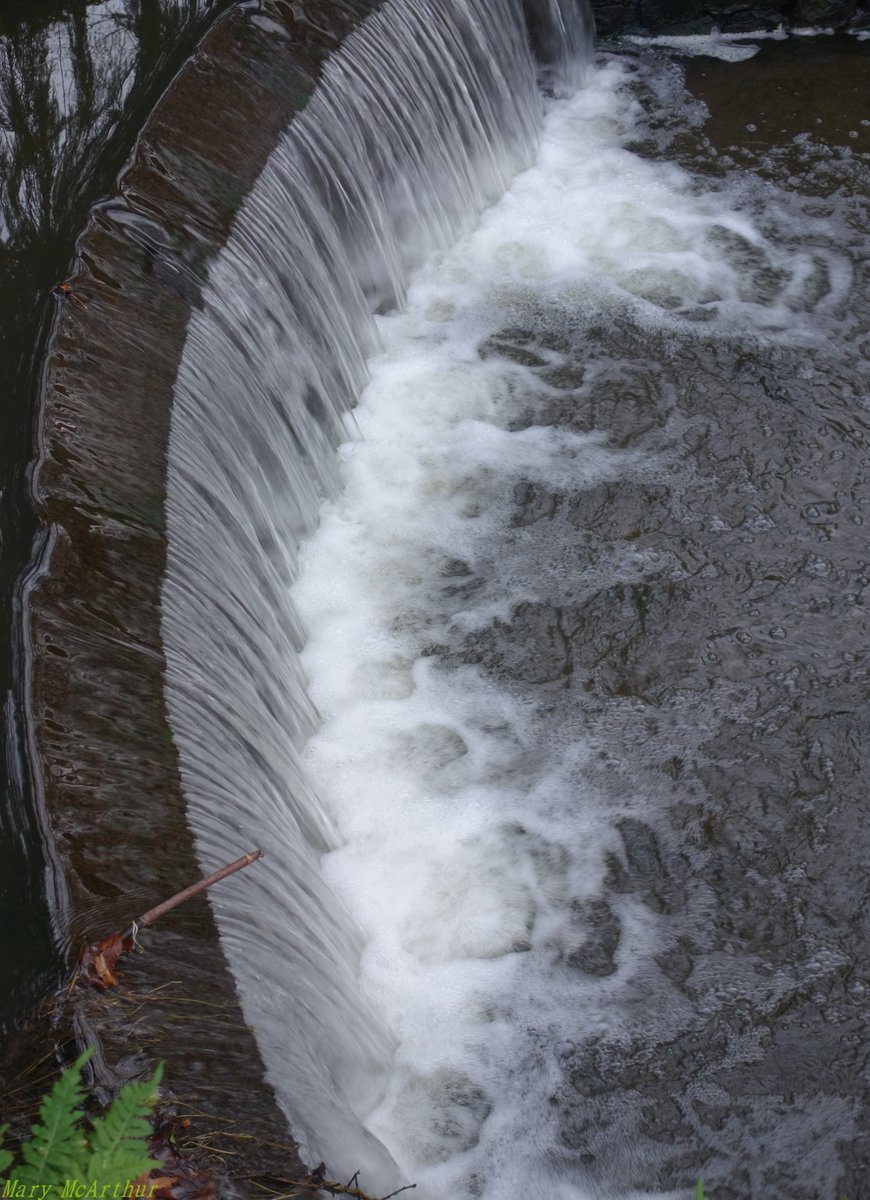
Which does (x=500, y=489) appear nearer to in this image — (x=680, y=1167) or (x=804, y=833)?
(x=804, y=833)

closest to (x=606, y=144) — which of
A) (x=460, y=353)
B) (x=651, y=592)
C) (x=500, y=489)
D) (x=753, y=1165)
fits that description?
(x=460, y=353)

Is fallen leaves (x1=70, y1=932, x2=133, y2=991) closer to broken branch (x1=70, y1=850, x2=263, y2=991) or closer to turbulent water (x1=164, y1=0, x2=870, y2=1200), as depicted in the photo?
broken branch (x1=70, y1=850, x2=263, y2=991)

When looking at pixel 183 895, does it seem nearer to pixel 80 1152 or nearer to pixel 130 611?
pixel 80 1152

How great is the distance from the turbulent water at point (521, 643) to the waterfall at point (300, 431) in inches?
0.7

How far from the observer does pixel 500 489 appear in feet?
17.2

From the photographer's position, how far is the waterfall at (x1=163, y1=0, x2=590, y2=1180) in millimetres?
3039

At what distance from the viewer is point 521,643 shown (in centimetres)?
464

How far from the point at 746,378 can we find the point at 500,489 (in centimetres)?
130

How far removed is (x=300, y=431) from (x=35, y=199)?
1.33 metres

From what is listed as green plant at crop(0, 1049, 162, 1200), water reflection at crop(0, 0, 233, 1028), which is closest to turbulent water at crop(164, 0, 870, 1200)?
water reflection at crop(0, 0, 233, 1028)

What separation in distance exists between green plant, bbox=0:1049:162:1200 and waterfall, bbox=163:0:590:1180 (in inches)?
26.0

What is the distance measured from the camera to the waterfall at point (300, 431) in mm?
3039

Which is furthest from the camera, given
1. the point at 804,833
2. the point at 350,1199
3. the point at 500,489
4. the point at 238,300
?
the point at 500,489

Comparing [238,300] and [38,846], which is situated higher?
[238,300]
